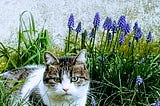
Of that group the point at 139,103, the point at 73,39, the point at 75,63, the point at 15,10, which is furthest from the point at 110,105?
the point at 15,10

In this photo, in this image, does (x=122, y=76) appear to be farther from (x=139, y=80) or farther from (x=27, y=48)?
(x=27, y=48)

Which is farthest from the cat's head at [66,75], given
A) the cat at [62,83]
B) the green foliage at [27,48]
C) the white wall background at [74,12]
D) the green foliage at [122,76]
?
the white wall background at [74,12]

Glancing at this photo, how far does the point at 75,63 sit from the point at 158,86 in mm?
861

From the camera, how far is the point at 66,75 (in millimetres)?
4449

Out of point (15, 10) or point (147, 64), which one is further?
point (15, 10)

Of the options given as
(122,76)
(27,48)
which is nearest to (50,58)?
(122,76)

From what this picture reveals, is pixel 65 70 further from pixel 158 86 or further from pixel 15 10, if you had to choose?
pixel 15 10

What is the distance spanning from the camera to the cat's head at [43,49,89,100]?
4426 millimetres

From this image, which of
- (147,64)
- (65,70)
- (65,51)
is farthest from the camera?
(65,51)

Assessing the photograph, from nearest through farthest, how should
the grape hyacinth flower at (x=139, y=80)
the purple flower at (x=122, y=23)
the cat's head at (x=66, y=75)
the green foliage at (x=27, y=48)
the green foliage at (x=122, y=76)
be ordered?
the cat's head at (x=66, y=75) → the grape hyacinth flower at (x=139, y=80) → the green foliage at (x=122, y=76) → the purple flower at (x=122, y=23) → the green foliage at (x=27, y=48)

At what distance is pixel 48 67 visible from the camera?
179 inches

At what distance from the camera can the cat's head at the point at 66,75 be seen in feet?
14.5

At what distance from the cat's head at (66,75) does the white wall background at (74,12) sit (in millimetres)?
1341

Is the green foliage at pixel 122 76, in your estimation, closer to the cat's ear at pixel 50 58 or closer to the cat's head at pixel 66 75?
the cat's head at pixel 66 75
